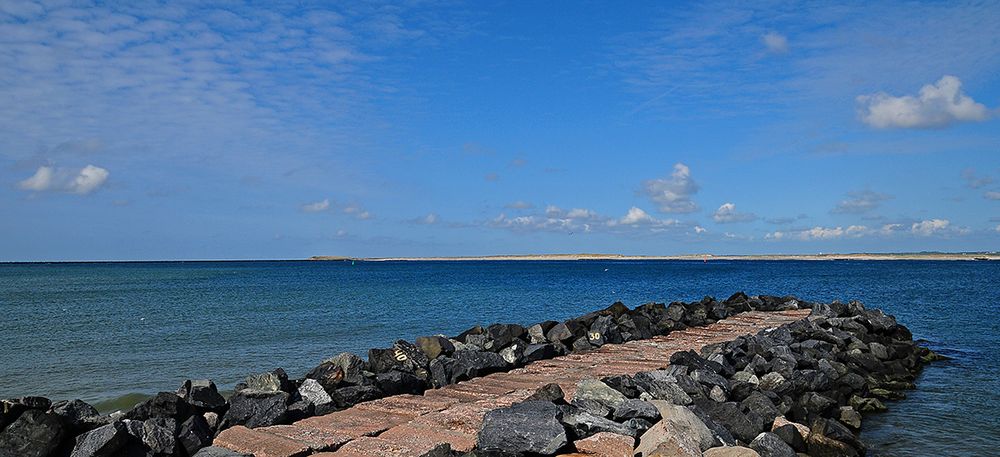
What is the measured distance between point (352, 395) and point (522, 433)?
2892 mm

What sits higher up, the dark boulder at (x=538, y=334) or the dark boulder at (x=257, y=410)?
the dark boulder at (x=538, y=334)

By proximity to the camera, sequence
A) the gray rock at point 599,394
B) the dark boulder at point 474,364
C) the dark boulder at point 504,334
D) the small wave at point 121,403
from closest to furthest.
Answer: the gray rock at point 599,394 < the dark boulder at point 474,364 < the small wave at point 121,403 < the dark boulder at point 504,334

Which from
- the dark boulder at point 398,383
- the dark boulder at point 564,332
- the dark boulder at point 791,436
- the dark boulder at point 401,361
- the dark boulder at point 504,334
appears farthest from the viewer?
the dark boulder at point 564,332

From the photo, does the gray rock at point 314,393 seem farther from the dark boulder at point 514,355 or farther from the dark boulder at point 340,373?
the dark boulder at point 514,355

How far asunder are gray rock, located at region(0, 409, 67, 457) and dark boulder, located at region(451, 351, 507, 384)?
15.2 ft

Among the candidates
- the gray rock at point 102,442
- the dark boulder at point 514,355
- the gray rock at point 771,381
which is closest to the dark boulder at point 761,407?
the gray rock at point 771,381

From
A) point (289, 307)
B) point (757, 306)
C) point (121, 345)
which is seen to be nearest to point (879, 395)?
point (757, 306)

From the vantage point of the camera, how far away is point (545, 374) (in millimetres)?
10094

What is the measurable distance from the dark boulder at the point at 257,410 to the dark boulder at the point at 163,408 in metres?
0.40

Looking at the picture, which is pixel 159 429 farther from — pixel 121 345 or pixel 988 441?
pixel 121 345

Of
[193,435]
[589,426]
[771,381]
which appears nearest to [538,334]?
[771,381]

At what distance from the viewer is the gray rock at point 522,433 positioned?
19.5ft

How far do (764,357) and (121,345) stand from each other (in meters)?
14.8

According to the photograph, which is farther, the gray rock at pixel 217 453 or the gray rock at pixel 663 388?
the gray rock at pixel 663 388
